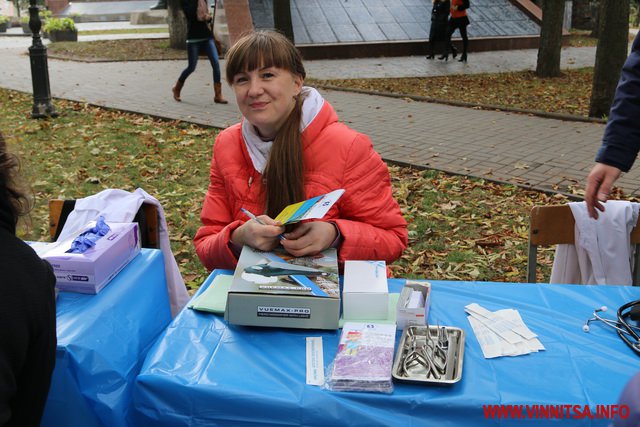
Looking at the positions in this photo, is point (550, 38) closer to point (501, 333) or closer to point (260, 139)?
point (260, 139)

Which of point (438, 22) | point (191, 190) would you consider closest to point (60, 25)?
point (438, 22)

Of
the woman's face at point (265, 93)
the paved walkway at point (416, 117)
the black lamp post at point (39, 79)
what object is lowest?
the paved walkway at point (416, 117)

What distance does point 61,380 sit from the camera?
5.88ft

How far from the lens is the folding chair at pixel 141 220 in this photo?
9.36ft

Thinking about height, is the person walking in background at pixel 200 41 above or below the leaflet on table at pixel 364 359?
above

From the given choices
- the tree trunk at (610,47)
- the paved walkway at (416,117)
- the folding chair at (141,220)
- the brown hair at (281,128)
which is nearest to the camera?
the brown hair at (281,128)

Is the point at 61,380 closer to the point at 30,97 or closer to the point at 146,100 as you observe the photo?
the point at 146,100

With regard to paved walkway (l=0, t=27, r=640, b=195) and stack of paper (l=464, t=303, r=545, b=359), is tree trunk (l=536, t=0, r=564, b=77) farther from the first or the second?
stack of paper (l=464, t=303, r=545, b=359)

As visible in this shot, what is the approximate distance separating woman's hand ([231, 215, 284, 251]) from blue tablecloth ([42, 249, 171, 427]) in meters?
0.41

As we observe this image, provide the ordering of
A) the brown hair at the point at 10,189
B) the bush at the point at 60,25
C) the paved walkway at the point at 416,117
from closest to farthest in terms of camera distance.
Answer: the brown hair at the point at 10,189
the paved walkway at the point at 416,117
the bush at the point at 60,25

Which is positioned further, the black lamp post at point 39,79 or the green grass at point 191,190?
the black lamp post at point 39,79

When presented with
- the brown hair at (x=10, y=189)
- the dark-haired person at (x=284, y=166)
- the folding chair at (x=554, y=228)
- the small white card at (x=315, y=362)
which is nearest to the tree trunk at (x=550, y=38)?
the folding chair at (x=554, y=228)

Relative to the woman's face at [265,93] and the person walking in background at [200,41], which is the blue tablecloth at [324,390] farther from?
the person walking in background at [200,41]

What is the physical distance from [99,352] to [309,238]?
0.74m
